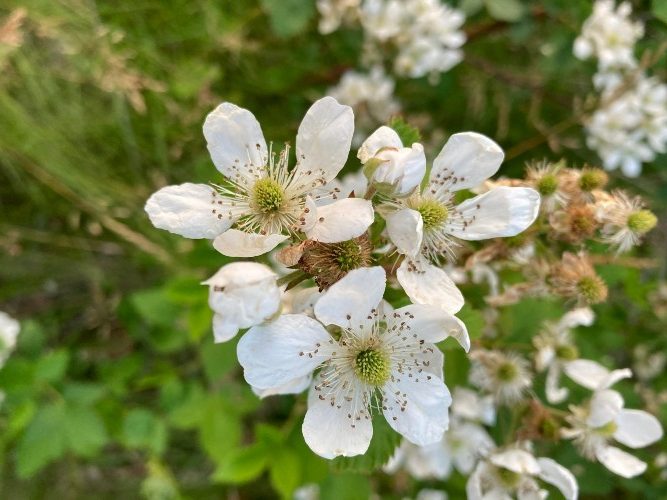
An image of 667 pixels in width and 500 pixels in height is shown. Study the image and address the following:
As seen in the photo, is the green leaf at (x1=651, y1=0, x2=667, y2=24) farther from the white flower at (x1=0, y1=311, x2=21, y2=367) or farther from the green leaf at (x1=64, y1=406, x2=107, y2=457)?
the white flower at (x1=0, y1=311, x2=21, y2=367)

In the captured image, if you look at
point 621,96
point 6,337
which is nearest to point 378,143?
point 621,96

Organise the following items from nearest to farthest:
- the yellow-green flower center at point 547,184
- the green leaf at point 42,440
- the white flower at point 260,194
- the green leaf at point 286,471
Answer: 1. the white flower at point 260,194
2. the yellow-green flower center at point 547,184
3. the green leaf at point 286,471
4. the green leaf at point 42,440

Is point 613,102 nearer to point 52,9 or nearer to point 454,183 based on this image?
point 454,183

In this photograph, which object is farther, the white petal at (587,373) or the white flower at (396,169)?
the white petal at (587,373)

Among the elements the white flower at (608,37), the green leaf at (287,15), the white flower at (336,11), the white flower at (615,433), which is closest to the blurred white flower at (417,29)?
the white flower at (336,11)

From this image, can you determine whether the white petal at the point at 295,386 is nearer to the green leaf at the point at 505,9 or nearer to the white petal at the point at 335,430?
the white petal at the point at 335,430

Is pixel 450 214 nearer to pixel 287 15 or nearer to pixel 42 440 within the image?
pixel 287 15

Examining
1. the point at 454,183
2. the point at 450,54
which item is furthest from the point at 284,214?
the point at 450,54
